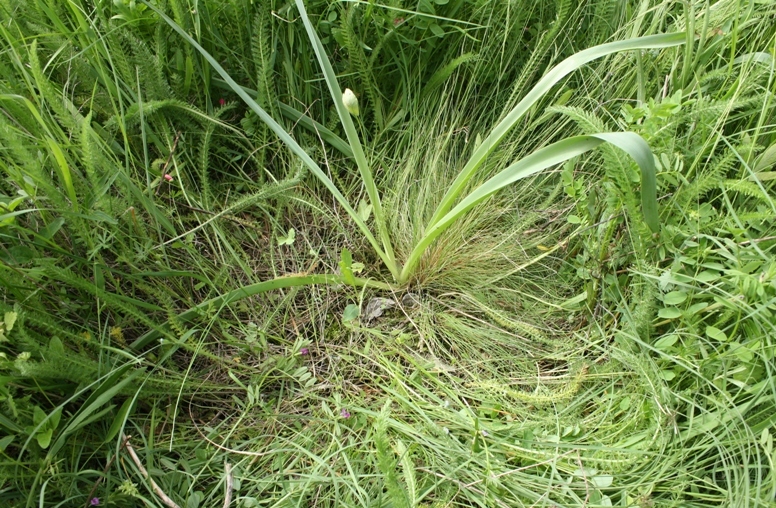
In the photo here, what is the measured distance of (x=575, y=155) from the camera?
940 millimetres

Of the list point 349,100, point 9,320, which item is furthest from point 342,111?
point 9,320

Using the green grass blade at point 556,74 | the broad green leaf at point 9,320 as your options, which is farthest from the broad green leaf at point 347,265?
the broad green leaf at point 9,320

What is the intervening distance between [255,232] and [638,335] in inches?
39.1

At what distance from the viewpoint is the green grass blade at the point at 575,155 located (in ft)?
2.74

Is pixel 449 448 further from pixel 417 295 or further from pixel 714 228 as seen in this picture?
pixel 714 228

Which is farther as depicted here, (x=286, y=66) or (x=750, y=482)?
(x=286, y=66)

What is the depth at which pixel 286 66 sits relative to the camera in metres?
1.46

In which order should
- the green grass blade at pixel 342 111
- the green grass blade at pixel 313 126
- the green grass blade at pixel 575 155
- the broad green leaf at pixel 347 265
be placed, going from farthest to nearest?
the green grass blade at pixel 313 126, the broad green leaf at pixel 347 265, the green grass blade at pixel 342 111, the green grass blade at pixel 575 155

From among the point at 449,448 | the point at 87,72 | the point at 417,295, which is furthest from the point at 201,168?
the point at 449,448

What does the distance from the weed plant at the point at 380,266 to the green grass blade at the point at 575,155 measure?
2 centimetres

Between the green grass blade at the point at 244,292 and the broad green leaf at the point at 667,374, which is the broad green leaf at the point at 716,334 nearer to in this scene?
the broad green leaf at the point at 667,374

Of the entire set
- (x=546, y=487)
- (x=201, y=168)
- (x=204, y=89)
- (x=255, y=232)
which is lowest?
(x=546, y=487)

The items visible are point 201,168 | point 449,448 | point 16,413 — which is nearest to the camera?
point 16,413

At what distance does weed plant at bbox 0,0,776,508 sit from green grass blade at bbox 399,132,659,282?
2 cm
